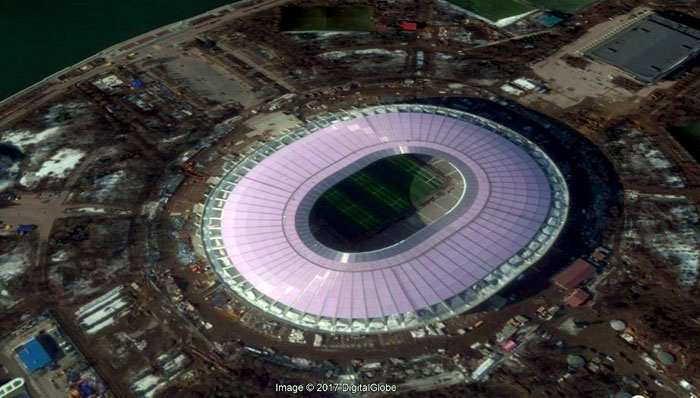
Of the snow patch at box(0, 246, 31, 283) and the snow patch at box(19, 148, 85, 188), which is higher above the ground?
the snow patch at box(19, 148, 85, 188)

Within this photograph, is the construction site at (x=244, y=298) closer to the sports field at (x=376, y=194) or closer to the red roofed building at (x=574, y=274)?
the red roofed building at (x=574, y=274)

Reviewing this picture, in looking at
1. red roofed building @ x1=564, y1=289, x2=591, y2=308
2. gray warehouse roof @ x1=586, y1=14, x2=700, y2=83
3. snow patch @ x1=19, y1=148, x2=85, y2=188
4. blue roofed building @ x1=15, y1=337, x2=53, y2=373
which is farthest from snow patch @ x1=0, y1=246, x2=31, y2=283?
gray warehouse roof @ x1=586, y1=14, x2=700, y2=83

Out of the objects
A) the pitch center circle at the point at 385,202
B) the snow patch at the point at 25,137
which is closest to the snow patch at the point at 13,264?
the snow patch at the point at 25,137

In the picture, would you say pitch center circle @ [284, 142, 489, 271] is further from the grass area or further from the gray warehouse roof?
the gray warehouse roof

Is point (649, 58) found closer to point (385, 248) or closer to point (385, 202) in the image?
point (385, 202)

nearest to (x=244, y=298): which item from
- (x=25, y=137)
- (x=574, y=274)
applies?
(x=574, y=274)

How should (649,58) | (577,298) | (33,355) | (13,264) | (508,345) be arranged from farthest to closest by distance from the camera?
(649,58)
(13,264)
(577,298)
(33,355)
(508,345)

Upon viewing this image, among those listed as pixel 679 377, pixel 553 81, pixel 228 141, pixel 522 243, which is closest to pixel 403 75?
pixel 553 81
